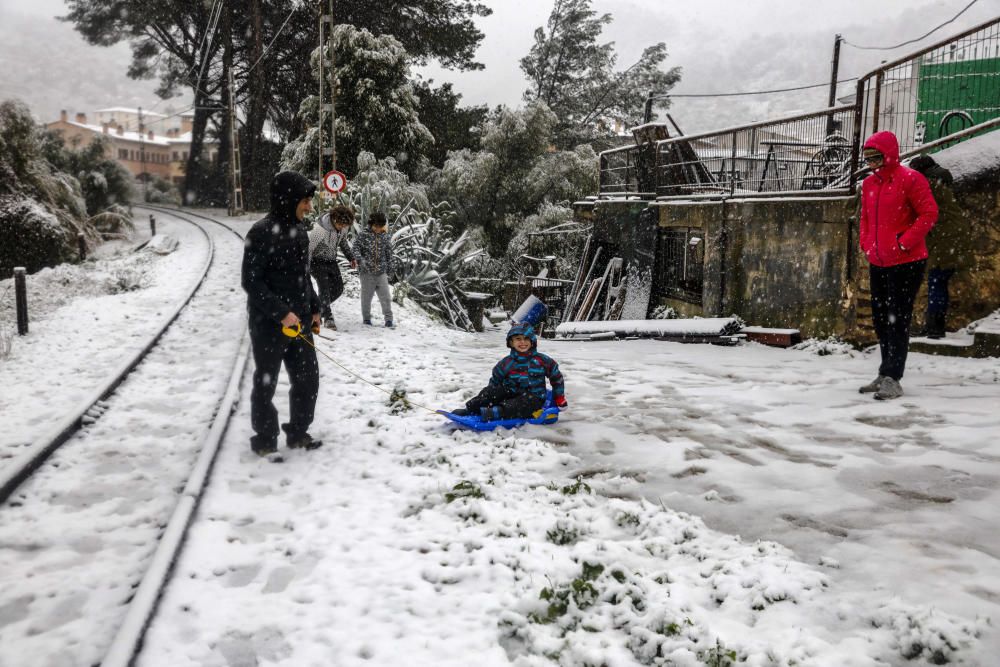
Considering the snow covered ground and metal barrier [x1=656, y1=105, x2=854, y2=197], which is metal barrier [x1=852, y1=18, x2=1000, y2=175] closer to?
metal barrier [x1=656, y1=105, x2=854, y2=197]

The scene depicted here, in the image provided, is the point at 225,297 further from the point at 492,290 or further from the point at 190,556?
the point at 492,290

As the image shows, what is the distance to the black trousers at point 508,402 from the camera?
5.97m

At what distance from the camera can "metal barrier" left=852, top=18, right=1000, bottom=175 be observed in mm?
8945

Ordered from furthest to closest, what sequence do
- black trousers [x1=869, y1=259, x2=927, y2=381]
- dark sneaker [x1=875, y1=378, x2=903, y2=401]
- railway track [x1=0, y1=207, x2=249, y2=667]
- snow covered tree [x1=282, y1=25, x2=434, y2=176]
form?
1. snow covered tree [x1=282, y1=25, x2=434, y2=176]
2. dark sneaker [x1=875, y1=378, x2=903, y2=401]
3. black trousers [x1=869, y1=259, x2=927, y2=381]
4. railway track [x1=0, y1=207, x2=249, y2=667]

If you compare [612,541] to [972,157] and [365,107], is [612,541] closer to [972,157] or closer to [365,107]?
[972,157]

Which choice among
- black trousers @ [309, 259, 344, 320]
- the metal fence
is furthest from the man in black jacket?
the metal fence

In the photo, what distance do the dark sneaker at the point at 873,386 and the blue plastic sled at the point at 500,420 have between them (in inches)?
111

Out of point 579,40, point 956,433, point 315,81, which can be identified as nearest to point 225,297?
point 956,433

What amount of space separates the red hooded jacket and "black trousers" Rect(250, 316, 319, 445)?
186 inches

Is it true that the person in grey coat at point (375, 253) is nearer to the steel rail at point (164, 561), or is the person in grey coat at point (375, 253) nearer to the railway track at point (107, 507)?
the railway track at point (107, 507)

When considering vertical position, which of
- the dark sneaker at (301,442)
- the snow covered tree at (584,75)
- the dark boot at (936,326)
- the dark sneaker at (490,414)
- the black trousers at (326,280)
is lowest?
the dark sneaker at (301,442)

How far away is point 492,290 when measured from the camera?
86.7 ft

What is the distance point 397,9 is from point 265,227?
3231 centimetres

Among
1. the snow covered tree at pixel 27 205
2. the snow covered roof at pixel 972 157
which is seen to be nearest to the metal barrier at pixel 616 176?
the snow covered roof at pixel 972 157
